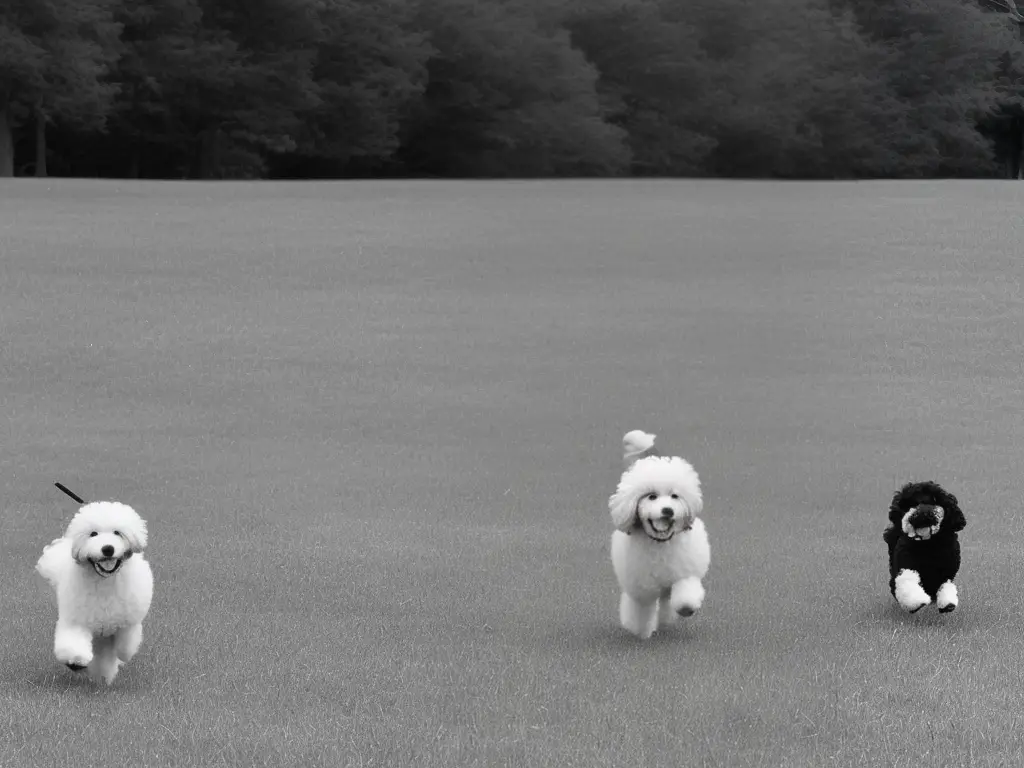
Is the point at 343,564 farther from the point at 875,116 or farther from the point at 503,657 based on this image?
the point at 875,116

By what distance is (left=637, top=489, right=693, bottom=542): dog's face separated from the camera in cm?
744

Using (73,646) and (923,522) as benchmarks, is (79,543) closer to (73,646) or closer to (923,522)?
(73,646)

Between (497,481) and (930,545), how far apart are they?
5.36 metres

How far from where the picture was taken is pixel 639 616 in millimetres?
8039

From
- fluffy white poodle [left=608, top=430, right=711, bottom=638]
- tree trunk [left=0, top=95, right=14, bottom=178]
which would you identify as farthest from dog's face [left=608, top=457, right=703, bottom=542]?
tree trunk [left=0, top=95, right=14, bottom=178]

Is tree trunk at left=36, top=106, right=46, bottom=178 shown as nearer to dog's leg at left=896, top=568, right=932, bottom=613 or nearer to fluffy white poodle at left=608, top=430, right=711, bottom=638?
fluffy white poodle at left=608, top=430, right=711, bottom=638

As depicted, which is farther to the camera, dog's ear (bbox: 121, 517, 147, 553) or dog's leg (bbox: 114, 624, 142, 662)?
dog's leg (bbox: 114, 624, 142, 662)

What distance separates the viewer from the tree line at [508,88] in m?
56.0

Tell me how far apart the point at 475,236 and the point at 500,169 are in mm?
28489

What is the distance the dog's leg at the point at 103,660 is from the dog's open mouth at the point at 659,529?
239cm

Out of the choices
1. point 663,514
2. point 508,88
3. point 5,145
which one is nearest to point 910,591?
point 663,514

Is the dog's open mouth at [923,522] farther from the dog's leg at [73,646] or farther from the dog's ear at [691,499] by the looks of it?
the dog's leg at [73,646]

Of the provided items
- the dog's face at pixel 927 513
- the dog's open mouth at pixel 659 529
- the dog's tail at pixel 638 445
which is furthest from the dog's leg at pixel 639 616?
the dog's face at pixel 927 513

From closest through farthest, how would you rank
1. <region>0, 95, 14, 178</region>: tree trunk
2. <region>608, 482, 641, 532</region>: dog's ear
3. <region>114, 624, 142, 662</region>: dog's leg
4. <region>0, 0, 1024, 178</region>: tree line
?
1. <region>114, 624, 142, 662</region>: dog's leg
2. <region>608, 482, 641, 532</region>: dog's ear
3. <region>0, 95, 14, 178</region>: tree trunk
4. <region>0, 0, 1024, 178</region>: tree line
